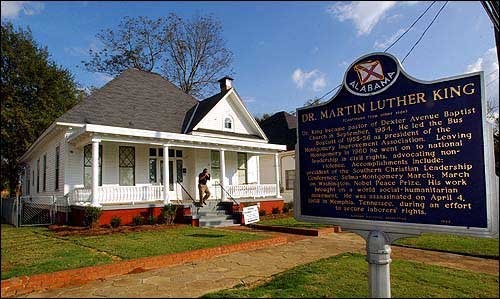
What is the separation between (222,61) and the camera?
35906 millimetres

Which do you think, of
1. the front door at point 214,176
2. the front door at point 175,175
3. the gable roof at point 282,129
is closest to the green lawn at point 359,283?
the front door at point 175,175

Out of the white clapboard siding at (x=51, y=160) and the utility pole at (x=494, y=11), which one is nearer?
the utility pole at (x=494, y=11)

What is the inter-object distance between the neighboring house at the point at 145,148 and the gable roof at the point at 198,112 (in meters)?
0.06

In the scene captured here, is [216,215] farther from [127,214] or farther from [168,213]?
[127,214]

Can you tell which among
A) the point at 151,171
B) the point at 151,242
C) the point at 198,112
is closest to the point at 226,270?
the point at 151,242

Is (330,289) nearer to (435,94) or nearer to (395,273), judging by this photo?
(395,273)

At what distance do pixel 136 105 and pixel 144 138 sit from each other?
13.1 feet

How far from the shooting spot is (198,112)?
20.8m

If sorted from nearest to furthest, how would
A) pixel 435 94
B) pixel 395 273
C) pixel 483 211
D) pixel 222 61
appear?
pixel 483 211 < pixel 435 94 < pixel 395 273 < pixel 222 61

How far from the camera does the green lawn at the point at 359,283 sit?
16.3 ft

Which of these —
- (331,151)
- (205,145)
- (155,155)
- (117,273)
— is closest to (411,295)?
(331,151)

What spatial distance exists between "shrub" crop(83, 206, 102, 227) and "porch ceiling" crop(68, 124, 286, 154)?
274 centimetres

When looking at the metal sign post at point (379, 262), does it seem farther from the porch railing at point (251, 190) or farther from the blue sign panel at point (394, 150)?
the porch railing at point (251, 190)

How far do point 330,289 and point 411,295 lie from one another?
3.58ft
